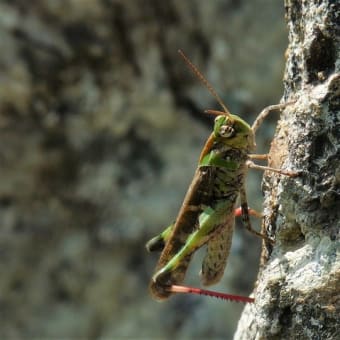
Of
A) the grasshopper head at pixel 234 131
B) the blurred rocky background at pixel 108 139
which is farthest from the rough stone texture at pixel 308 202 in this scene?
the blurred rocky background at pixel 108 139

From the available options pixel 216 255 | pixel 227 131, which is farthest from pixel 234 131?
pixel 216 255

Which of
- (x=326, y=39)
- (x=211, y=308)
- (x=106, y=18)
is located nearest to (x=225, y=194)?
(x=326, y=39)

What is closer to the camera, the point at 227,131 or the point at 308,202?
the point at 308,202

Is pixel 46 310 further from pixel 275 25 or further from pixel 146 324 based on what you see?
pixel 275 25

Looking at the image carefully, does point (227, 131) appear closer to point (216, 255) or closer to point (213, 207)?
point (213, 207)

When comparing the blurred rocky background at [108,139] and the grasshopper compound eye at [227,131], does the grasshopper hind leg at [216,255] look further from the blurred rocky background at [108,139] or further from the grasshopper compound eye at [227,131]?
the blurred rocky background at [108,139]

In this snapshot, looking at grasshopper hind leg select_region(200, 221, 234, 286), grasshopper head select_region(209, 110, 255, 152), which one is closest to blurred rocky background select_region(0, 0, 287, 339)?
grasshopper hind leg select_region(200, 221, 234, 286)

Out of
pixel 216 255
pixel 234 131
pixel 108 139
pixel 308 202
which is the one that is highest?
pixel 108 139
